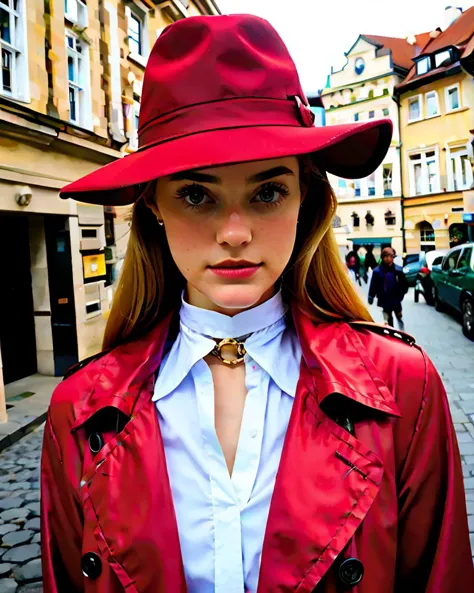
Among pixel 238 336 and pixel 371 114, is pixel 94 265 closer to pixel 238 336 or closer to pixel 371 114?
pixel 238 336

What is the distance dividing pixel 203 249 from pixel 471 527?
2.83m

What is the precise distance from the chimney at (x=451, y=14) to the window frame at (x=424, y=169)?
704 centimetres

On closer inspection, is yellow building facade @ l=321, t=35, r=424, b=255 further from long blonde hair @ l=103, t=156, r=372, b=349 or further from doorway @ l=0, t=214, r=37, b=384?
long blonde hair @ l=103, t=156, r=372, b=349

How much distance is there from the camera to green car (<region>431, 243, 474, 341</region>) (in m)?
8.72

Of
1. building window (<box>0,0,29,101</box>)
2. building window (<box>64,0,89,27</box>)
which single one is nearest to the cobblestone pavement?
building window (<box>0,0,29,101</box>)

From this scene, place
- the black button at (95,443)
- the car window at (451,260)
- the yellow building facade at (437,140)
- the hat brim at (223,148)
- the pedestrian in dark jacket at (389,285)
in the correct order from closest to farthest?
the hat brim at (223,148) → the black button at (95,443) → the pedestrian in dark jacket at (389,285) → the car window at (451,260) → the yellow building facade at (437,140)

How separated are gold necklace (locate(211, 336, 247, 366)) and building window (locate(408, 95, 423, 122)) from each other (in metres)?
27.8

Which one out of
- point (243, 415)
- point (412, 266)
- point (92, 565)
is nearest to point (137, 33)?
point (243, 415)

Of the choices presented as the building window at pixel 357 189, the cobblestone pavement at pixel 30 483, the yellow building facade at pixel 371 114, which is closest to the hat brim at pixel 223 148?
the cobblestone pavement at pixel 30 483

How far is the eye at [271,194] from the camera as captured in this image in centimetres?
112

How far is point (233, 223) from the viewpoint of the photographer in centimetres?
108

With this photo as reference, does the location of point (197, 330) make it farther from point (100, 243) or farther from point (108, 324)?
point (100, 243)

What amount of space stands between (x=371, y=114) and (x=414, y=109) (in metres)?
2.56

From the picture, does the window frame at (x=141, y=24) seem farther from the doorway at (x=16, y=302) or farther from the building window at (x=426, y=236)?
the building window at (x=426, y=236)
